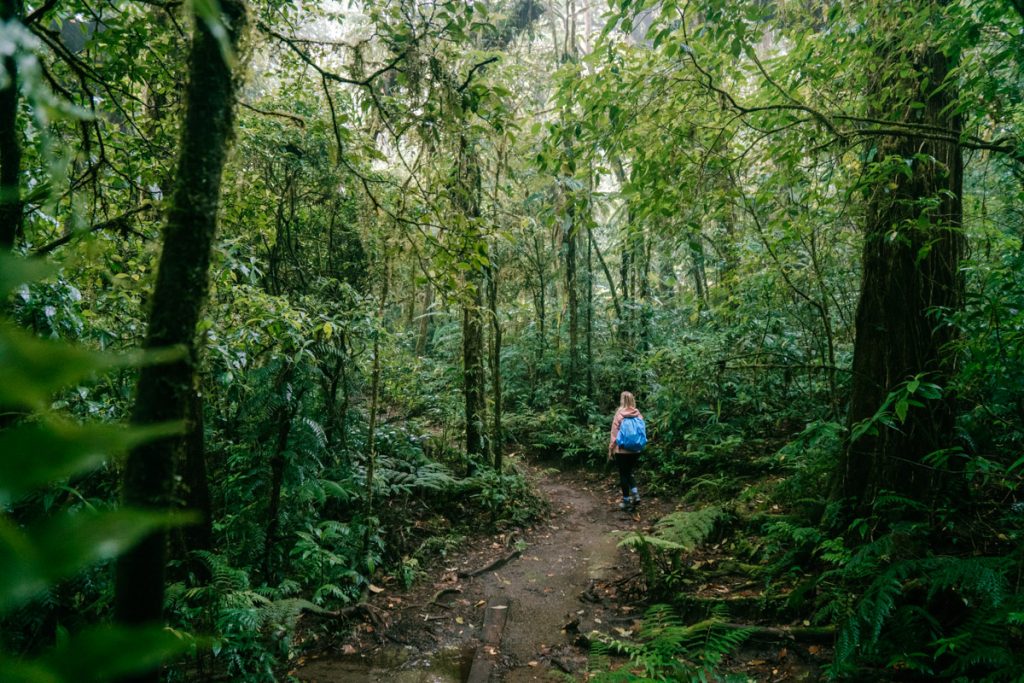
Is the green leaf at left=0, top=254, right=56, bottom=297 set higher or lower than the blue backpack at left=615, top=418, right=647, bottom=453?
higher

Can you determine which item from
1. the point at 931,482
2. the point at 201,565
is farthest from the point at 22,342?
the point at 931,482

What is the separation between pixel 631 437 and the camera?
28.0 feet

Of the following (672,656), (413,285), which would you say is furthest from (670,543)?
(413,285)

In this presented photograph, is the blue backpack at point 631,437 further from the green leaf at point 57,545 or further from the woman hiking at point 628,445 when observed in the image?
the green leaf at point 57,545

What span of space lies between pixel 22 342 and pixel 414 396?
10.4 m

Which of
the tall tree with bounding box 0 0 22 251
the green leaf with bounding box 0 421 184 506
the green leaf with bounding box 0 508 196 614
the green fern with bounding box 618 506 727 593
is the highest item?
the tall tree with bounding box 0 0 22 251

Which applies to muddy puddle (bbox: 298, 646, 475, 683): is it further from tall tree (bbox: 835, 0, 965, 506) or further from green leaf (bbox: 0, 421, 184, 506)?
green leaf (bbox: 0, 421, 184, 506)

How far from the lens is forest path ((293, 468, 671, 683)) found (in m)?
4.55

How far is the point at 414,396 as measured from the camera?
1063 cm

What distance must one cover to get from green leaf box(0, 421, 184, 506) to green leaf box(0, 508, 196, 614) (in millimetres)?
35

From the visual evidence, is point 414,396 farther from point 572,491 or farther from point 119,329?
point 119,329

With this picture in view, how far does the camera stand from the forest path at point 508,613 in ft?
14.9

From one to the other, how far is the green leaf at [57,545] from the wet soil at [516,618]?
12.7 feet

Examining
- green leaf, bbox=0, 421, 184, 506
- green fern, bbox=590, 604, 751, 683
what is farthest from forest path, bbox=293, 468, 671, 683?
green leaf, bbox=0, 421, 184, 506
